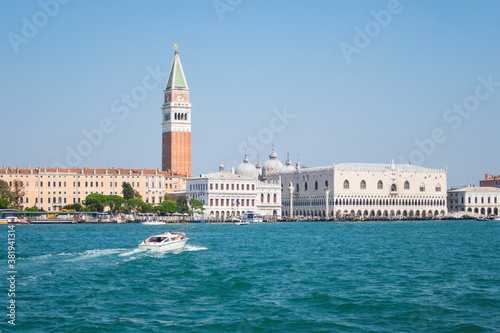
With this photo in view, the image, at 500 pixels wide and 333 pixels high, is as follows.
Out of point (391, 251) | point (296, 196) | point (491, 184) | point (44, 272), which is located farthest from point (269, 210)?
point (44, 272)

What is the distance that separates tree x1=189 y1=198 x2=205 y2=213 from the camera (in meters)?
90.2

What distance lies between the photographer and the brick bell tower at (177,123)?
107 metres

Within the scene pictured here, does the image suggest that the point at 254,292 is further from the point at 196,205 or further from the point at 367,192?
the point at 367,192

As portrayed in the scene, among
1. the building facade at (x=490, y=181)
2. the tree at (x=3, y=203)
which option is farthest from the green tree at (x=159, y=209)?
the building facade at (x=490, y=181)

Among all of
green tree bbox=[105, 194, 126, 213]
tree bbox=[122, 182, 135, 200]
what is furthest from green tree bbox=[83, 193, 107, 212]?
tree bbox=[122, 182, 135, 200]

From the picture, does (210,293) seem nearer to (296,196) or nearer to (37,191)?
(37,191)

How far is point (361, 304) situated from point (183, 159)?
8971cm

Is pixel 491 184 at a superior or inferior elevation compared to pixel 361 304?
superior

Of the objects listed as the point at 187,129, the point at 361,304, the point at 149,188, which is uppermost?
the point at 187,129

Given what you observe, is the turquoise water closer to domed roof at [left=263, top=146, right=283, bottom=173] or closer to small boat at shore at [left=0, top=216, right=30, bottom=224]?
small boat at shore at [left=0, top=216, right=30, bottom=224]

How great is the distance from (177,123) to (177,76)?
6.65 meters

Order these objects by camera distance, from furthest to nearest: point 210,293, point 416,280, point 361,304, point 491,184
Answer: point 491,184 < point 416,280 < point 210,293 < point 361,304

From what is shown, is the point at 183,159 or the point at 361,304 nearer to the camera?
the point at 361,304

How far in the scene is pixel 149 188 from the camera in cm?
9912
